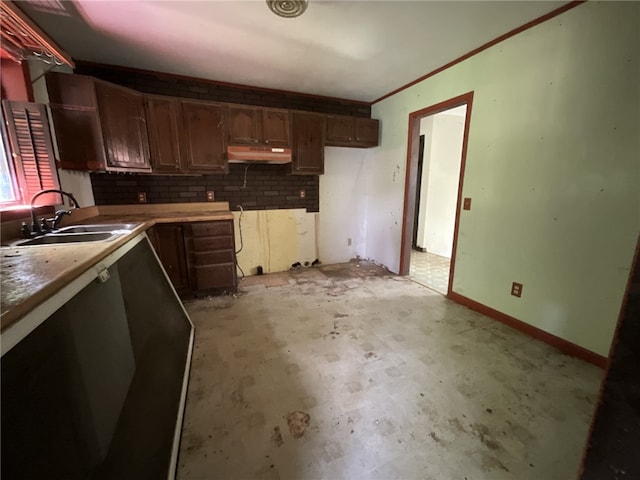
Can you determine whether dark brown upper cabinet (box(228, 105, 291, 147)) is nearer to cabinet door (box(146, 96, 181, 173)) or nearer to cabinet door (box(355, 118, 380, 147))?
cabinet door (box(146, 96, 181, 173))

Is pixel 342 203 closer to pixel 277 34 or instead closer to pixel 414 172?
pixel 414 172

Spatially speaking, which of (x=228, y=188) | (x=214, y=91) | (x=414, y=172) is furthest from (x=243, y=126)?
(x=414, y=172)

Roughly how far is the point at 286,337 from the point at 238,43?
2533 millimetres

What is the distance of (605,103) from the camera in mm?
1682

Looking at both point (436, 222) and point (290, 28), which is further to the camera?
point (436, 222)

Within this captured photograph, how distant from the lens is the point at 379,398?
5.09 ft

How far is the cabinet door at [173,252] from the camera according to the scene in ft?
8.70

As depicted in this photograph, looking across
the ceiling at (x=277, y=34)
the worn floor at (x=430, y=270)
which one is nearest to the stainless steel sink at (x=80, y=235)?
the ceiling at (x=277, y=34)

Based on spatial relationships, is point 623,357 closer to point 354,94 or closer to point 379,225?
point 379,225

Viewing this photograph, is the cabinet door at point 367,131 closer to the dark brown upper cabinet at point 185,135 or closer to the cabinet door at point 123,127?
the dark brown upper cabinet at point 185,135

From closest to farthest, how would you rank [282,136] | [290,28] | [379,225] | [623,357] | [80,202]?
[623,357], [290,28], [80,202], [282,136], [379,225]

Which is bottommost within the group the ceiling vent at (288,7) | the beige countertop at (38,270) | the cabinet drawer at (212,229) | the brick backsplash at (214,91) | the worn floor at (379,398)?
the worn floor at (379,398)

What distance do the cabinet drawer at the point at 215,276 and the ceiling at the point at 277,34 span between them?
2095 millimetres

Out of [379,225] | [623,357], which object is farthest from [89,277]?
[379,225]
